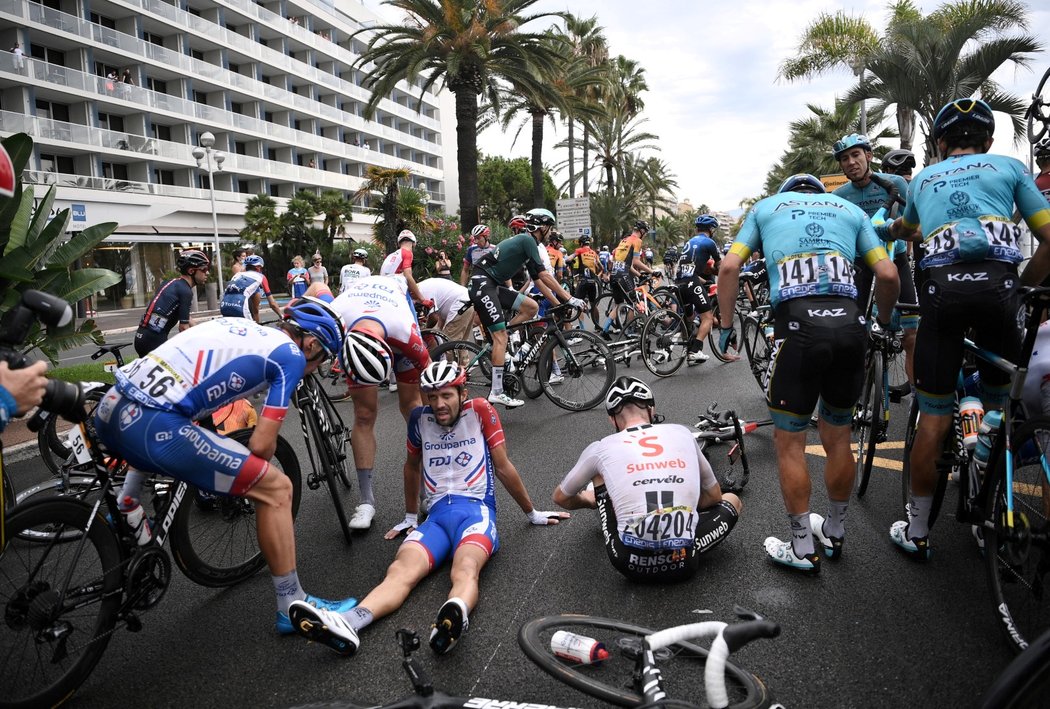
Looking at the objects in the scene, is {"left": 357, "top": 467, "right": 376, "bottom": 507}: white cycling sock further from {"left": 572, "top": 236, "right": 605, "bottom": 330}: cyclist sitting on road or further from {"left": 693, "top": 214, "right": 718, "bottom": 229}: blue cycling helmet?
{"left": 572, "top": 236, "right": 605, "bottom": 330}: cyclist sitting on road

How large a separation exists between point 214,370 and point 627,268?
33.3 ft

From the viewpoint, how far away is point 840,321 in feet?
11.5

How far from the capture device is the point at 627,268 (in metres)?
12.6

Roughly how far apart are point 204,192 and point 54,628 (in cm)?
4378

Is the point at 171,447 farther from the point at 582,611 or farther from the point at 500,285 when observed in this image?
the point at 500,285

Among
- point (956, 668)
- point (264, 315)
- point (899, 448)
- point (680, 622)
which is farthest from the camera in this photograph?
point (264, 315)

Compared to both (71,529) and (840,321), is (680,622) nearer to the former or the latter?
(840,321)

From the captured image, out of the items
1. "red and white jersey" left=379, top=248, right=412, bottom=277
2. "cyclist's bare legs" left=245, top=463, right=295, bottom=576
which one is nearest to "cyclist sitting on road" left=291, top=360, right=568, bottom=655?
"cyclist's bare legs" left=245, top=463, right=295, bottom=576

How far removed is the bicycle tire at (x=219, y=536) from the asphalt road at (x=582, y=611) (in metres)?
0.14

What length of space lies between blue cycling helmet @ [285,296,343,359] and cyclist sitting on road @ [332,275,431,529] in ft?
1.84

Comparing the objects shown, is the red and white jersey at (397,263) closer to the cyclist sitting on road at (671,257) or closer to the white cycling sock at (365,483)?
the white cycling sock at (365,483)

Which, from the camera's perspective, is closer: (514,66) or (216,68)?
(514,66)

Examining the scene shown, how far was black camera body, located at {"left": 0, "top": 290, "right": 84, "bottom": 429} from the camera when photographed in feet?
8.33

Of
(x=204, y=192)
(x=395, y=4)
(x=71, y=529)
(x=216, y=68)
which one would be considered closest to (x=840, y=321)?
(x=71, y=529)
